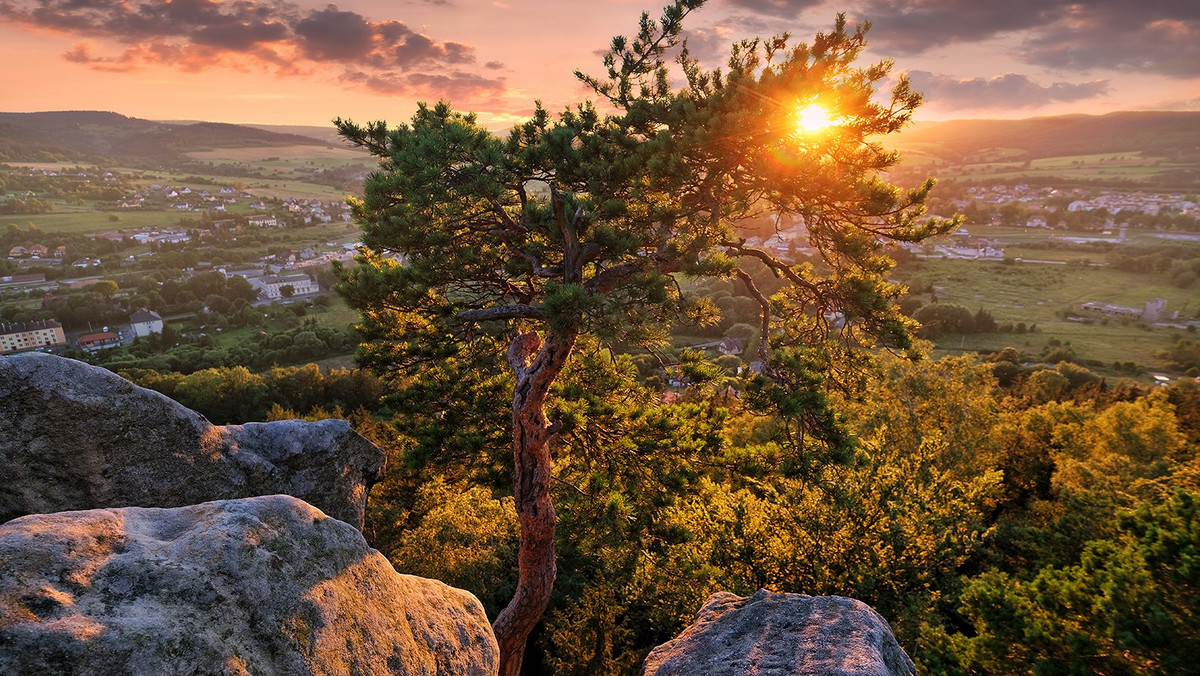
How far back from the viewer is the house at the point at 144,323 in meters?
111

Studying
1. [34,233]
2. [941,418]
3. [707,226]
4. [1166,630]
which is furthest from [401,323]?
[34,233]

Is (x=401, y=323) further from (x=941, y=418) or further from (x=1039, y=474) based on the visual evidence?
(x=1039, y=474)

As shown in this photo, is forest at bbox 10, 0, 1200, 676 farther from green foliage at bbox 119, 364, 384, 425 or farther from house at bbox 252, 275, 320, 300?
house at bbox 252, 275, 320, 300

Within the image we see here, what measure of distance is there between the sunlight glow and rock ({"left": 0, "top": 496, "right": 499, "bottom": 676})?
33.6 feet

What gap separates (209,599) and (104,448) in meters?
5.87

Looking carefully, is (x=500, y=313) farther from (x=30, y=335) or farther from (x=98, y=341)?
(x=30, y=335)

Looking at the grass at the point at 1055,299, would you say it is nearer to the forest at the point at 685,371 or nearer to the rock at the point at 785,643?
the forest at the point at 685,371

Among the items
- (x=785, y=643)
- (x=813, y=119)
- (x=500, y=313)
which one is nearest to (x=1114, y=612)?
(x=785, y=643)

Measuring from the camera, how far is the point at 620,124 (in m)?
11.8

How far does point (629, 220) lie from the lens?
11.9 meters

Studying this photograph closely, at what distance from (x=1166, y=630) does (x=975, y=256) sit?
19180cm

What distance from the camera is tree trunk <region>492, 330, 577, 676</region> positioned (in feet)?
40.1

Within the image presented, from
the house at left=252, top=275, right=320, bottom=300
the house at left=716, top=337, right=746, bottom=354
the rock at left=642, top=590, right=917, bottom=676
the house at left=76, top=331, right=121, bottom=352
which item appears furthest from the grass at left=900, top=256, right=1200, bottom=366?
the house at left=76, top=331, right=121, bottom=352

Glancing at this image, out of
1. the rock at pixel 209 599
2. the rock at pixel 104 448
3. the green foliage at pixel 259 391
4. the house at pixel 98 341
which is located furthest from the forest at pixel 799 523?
the house at pixel 98 341
